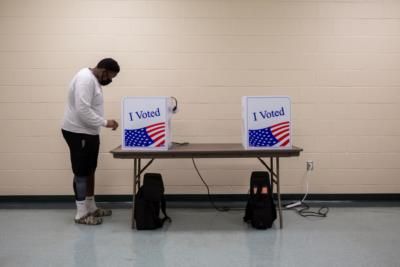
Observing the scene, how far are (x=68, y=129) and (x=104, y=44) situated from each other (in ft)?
3.47

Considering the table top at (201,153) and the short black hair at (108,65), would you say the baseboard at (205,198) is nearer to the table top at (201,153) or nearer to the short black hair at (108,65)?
the table top at (201,153)

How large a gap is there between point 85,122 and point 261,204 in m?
1.56

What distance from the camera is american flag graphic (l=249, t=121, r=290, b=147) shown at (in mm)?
2508

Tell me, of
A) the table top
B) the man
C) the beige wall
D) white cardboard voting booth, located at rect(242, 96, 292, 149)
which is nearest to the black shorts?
the man

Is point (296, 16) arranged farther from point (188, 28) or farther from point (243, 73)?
point (188, 28)

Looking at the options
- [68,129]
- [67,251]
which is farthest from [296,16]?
[67,251]

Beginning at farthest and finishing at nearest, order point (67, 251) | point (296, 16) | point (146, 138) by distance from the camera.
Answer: point (296, 16)
point (146, 138)
point (67, 251)

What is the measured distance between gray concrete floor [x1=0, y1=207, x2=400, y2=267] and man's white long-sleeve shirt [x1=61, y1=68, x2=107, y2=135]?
2.75ft

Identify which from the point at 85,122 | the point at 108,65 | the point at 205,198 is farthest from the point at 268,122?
the point at 85,122

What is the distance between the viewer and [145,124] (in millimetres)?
2467

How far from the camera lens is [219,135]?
3295mm

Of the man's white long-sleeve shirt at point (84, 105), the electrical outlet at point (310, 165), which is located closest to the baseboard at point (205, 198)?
the electrical outlet at point (310, 165)

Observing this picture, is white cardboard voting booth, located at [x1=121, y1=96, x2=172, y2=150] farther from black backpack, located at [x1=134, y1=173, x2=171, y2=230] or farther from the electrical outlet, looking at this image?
the electrical outlet

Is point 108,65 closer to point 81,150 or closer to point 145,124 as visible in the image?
point 145,124
